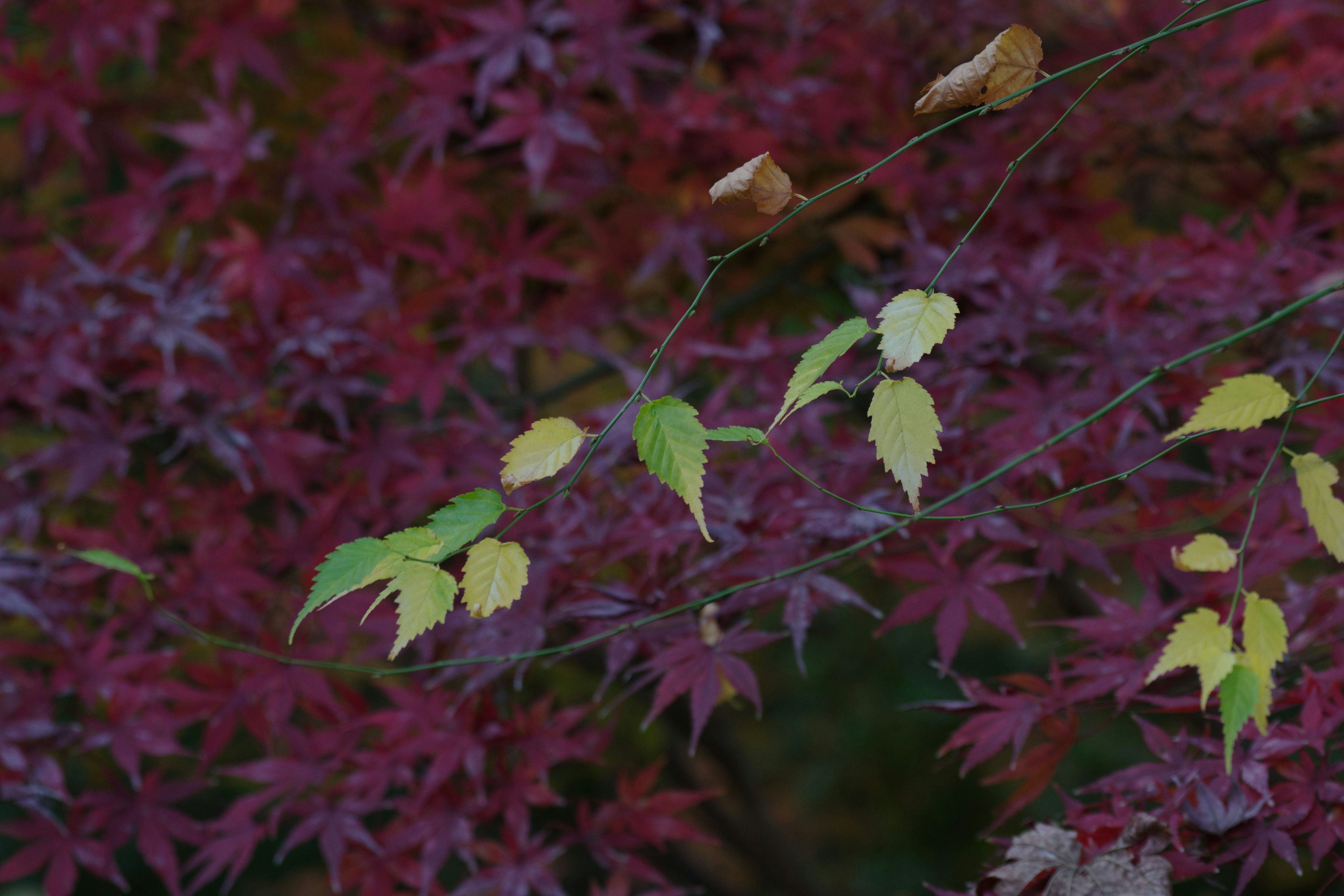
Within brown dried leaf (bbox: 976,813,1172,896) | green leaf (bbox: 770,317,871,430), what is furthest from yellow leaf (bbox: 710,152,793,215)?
brown dried leaf (bbox: 976,813,1172,896)

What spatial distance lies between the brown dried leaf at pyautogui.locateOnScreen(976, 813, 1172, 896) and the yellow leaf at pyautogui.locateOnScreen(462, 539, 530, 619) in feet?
1.47

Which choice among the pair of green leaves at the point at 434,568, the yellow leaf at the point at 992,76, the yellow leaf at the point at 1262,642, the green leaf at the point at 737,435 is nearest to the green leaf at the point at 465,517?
the pair of green leaves at the point at 434,568

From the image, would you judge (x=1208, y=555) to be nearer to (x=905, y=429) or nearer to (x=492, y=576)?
(x=905, y=429)

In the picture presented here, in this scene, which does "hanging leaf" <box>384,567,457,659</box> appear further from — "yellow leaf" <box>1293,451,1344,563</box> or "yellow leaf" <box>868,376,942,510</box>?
"yellow leaf" <box>1293,451,1344,563</box>

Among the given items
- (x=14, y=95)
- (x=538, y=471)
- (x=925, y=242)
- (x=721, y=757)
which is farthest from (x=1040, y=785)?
(x=14, y=95)

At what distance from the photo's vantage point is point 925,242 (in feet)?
4.64

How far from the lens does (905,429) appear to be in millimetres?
624

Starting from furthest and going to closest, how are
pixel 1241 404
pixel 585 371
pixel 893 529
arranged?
pixel 585 371 < pixel 893 529 < pixel 1241 404

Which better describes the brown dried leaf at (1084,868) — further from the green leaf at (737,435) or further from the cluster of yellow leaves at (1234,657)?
the green leaf at (737,435)

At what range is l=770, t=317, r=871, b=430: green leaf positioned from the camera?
609 millimetres

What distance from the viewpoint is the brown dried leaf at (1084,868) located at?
746 millimetres

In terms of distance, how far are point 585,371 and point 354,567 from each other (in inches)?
43.5

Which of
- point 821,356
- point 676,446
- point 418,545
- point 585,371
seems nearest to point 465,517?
point 418,545

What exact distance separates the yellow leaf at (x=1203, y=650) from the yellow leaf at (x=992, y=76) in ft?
1.16
